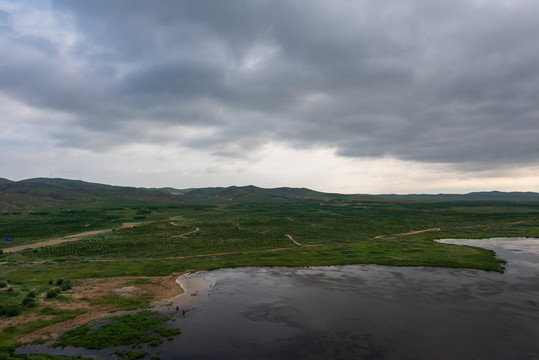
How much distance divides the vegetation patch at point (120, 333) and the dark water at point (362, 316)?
1324 millimetres

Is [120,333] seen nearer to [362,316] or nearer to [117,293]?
[117,293]

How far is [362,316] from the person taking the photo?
33969mm

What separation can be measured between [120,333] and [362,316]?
27.9 meters

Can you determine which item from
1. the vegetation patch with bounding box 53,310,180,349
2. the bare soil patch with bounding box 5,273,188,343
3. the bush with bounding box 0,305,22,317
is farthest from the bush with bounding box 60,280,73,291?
the vegetation patch with bounding box 53,310,180,349

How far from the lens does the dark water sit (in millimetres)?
26500

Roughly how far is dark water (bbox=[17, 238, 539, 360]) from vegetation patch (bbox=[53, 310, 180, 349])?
1324mm

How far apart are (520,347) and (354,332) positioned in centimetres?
1567

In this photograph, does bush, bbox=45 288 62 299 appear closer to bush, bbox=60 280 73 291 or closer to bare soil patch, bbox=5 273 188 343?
bare soil patch, bbox=5 273 188 343

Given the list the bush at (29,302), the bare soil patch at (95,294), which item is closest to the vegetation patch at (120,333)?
the bare soil patch at (95,294)

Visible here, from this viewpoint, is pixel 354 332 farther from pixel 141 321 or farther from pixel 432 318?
pixel 141 321

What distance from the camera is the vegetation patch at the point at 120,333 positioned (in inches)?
1057

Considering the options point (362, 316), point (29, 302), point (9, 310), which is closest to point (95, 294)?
point (29, 302)

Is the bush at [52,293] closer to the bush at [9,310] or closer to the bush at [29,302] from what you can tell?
the bush at [29,302]

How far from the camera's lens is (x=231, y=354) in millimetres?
25938
